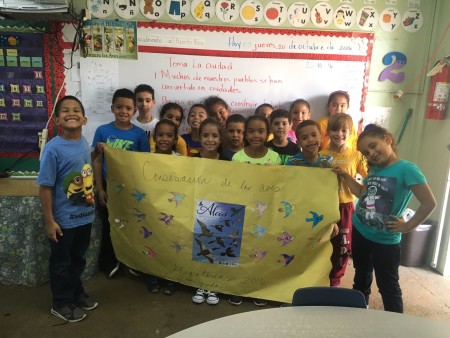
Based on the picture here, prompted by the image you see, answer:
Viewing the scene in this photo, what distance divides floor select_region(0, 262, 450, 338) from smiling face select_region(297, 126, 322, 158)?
3.45ft

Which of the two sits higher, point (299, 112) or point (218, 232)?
point (299, 112)

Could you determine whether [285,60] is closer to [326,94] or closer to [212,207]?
[326,94]

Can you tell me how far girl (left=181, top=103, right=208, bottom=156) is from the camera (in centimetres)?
286

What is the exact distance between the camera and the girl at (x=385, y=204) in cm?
178

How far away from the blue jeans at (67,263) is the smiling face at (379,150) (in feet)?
5.43

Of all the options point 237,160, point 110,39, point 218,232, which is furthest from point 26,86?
point 218,232

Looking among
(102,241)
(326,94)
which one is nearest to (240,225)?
(102,241)

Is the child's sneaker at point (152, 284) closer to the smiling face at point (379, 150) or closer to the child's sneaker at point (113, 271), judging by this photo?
the child's sneaker at point (113, 271)

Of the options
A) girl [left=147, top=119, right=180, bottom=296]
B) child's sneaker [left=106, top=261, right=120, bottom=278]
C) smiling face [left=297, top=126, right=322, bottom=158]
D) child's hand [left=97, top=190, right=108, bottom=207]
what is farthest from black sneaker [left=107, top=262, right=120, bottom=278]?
smiling face [left=297, top=126, right=322, bottom=158]

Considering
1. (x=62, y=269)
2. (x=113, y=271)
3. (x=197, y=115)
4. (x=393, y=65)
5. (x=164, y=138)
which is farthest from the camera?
(x=393, y=65)

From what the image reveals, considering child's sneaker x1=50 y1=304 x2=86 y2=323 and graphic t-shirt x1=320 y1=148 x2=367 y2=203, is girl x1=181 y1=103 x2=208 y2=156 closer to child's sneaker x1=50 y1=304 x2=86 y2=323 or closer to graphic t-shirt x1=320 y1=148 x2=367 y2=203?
graphic t-shirt x1=320 y1=148 x2=367 y2=203

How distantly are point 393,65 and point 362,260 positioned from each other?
192 cm

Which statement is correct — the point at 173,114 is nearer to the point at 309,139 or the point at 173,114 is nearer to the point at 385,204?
the point at 309,139

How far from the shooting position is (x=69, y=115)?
76.5 inches
